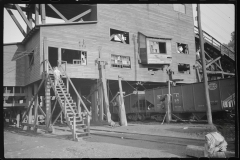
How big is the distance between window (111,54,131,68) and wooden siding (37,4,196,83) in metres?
0.41

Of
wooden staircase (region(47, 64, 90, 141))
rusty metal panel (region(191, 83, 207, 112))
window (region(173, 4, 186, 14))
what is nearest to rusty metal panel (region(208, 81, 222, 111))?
rusty metal panel (region(191, 83, 207, 112))

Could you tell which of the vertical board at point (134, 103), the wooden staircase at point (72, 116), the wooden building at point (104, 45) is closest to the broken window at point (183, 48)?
the wooden building at point (104, 45)

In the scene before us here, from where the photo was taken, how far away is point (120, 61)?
21.0 metres

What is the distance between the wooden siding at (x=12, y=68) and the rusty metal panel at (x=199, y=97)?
1555 centimetres

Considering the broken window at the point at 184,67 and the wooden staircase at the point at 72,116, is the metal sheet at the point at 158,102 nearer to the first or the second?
the broken window at the point at 184,67

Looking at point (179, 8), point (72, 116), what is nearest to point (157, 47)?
point (179, 8)

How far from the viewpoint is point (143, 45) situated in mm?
22078

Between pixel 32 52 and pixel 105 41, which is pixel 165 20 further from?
pixel 32 52

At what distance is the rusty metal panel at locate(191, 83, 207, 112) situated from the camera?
1661cm

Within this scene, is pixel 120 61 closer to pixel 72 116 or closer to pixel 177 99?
pixel 177 99

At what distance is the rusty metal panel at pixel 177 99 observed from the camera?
18.3 m

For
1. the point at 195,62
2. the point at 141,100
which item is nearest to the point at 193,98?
the point at 141,100

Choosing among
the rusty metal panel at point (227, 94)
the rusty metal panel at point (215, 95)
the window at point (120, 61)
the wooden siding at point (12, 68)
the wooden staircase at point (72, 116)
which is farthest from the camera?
the window at point (120, 61)

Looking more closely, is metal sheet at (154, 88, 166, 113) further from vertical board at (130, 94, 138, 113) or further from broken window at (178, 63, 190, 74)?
broken window at (178, 63, 190, 74)
